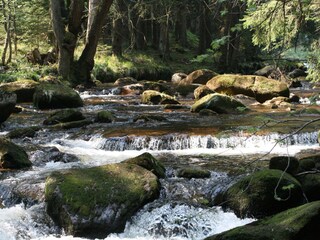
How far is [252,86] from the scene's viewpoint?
1755cm

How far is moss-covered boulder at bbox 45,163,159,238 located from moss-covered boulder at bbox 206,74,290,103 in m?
11.0

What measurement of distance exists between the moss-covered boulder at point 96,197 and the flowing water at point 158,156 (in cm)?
14

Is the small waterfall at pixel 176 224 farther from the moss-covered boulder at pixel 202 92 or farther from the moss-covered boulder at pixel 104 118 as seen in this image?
the moss-covered boulder at pixel 202 92

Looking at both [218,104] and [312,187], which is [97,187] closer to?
[312,187]

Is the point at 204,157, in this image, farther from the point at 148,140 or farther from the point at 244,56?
the point at 244,56

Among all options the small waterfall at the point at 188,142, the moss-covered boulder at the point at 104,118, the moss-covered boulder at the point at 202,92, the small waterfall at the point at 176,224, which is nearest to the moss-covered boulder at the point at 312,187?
the small waterfall at the point at 176,224

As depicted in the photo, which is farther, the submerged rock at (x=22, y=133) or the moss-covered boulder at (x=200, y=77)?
the moss-covered boulder at (x=200, y=77)

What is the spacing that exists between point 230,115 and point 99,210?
7935 mm

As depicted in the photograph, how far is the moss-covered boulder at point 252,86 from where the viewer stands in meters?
16.8

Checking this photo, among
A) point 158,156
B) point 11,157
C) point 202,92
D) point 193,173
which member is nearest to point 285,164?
point 193,173

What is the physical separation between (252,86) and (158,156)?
9420mm

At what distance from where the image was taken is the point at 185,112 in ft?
46.5

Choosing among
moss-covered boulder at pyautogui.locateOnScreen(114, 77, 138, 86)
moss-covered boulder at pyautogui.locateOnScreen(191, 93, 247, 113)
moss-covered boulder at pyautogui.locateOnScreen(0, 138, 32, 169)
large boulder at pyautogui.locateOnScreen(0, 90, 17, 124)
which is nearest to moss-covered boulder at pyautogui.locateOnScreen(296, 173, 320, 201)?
moss-covered boulder at pyautogui.locateOnScreen(0, 138, 32, 169)

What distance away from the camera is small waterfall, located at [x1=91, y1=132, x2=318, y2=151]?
A: 9.91m
